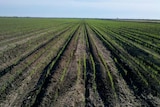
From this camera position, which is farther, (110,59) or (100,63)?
(110,59)

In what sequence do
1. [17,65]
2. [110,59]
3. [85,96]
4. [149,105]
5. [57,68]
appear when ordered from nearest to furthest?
[149,105]
[85,96]
[57,68]
[17,65]
[110,59]

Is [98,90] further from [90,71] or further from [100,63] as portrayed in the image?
[100,63]

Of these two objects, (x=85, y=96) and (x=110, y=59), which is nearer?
(x=85, y=96)

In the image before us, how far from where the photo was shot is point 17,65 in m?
12.1

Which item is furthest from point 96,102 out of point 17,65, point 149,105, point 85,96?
point 17,65

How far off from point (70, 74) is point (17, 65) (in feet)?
11.9

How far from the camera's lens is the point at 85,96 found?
7.75 meters

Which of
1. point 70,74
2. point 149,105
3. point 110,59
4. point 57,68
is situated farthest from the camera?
point 110,59

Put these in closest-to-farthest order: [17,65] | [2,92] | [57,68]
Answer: [2,92]
[57,68]
[17,65]

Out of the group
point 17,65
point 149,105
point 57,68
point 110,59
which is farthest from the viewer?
point 110,59

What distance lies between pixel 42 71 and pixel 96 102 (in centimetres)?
446

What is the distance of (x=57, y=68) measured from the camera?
11289 millimetres

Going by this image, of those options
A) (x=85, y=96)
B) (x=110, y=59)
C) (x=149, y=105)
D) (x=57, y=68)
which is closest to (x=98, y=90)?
(x=85, y=96)

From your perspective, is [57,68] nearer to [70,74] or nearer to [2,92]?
[70,74]
